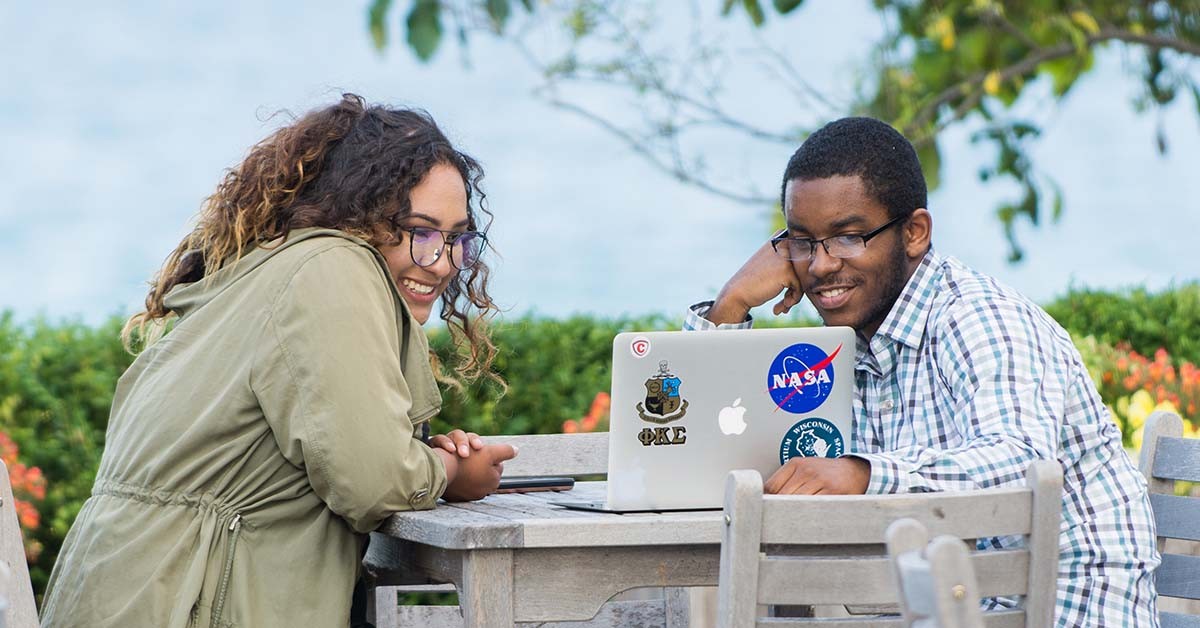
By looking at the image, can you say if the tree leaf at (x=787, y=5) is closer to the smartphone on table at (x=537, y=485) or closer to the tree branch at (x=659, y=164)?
the tree branch at (x=659, y=164)

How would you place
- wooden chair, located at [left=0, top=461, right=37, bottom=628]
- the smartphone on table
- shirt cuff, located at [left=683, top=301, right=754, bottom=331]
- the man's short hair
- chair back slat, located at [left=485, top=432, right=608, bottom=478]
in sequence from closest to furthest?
wooden chair, located at [left=0, top=461, right=37, bottom=628] → the man's short hair → the smartphone on table → shirt cuff, located at [left=683, top=301, right=754, bottom=331] → chair back slat, located at [left=485, top=432, right=608, bottom=478]

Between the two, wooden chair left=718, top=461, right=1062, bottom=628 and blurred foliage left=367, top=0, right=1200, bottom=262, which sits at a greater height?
blurred foliage left=367, top=0, right=1200, bottom=262

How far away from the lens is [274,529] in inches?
107

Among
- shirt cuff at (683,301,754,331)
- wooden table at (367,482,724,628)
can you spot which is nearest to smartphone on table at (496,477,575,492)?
shirt cuff at (683,301,754,331)

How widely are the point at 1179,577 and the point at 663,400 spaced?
4.07 ft

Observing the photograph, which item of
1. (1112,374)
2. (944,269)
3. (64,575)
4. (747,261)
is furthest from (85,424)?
(1112,374)

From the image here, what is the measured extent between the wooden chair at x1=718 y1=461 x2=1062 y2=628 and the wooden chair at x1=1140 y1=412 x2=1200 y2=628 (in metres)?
0.89

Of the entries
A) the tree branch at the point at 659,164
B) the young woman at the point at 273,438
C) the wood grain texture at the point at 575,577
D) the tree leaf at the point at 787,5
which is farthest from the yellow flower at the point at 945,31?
the wood grain texture at the point at 575,577

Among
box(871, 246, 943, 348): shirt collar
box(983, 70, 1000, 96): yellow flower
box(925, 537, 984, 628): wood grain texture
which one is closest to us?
box(925, 537, 984, 628): wood grain texture

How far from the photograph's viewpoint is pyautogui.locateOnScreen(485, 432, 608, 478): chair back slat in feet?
11.9

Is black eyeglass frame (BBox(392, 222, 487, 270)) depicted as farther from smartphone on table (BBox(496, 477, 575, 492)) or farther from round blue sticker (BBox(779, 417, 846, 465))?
round blue sticker (BBox(779, 417, 846, 465))

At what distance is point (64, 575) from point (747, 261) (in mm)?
1616

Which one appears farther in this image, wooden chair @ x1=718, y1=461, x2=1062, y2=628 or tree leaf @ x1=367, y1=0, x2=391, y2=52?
tree leaf @ x1=367, y1=0, x2=391, y2=52

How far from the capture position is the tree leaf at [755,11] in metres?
5.18
